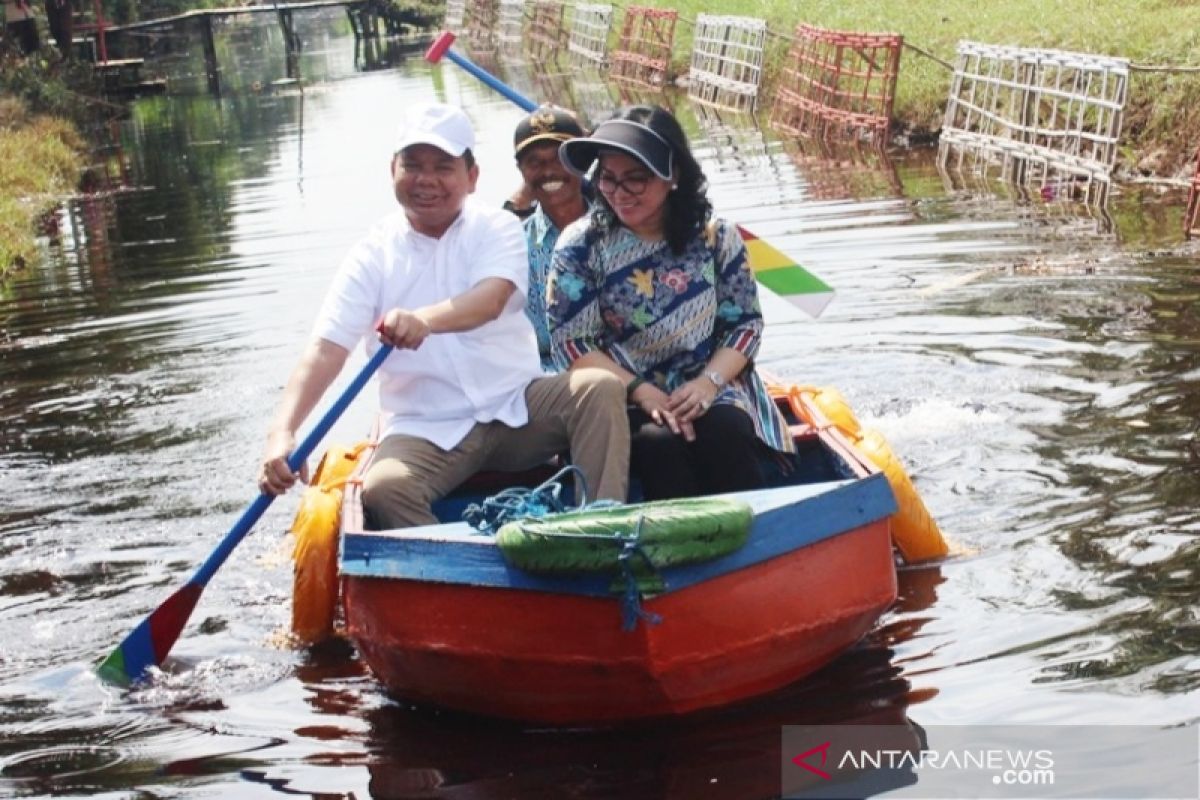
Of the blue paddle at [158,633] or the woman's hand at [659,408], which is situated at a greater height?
the woman's hand at [659,408]

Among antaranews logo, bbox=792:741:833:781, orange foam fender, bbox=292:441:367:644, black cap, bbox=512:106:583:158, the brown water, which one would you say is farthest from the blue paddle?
antaranews logo, bbox=792:741:833:781

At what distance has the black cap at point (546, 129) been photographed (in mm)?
7688

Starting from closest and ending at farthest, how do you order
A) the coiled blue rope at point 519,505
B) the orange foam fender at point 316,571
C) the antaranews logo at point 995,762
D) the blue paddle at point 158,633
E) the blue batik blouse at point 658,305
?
the antaranews logo at point 995,762
the coiled blue rope at point 519,505
the blue batik blouse at point 658,305
the blue paddle at point 158,633
the orange foam fender at point 316,571

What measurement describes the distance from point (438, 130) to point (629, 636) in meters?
1.91

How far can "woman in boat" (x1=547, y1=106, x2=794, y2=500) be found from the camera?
6.32m

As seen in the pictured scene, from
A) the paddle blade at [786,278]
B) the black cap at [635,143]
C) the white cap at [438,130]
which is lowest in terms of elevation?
the paddle blade at [786,278]

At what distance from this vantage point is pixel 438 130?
20.6 feet

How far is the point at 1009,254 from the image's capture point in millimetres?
13094

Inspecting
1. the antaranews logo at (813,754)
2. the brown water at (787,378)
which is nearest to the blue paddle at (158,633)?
the brown water at (787,378)

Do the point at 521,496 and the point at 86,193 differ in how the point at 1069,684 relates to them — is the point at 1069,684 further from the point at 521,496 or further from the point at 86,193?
the point at 86,193

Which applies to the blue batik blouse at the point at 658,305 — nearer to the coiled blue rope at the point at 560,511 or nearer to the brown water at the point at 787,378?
the coiled blue rope at the point at 560,511

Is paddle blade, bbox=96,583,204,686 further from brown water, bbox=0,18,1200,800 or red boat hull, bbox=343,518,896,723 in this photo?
red boat hull, bbox=343,518,896,723

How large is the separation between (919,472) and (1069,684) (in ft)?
9.27

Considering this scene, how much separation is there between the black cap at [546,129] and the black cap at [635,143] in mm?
1417
